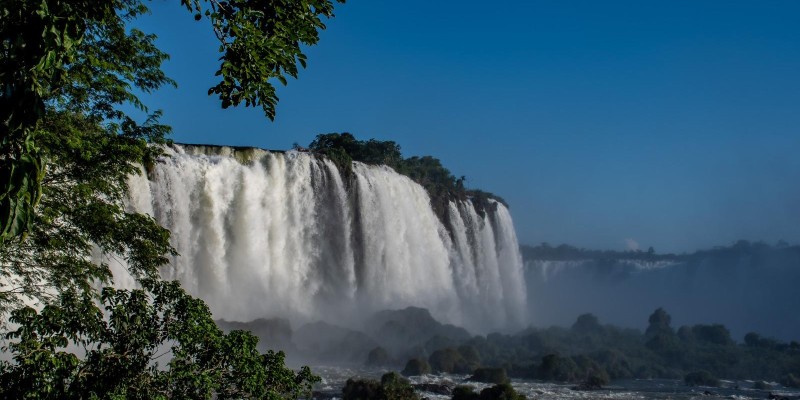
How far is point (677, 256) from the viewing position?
278 feet

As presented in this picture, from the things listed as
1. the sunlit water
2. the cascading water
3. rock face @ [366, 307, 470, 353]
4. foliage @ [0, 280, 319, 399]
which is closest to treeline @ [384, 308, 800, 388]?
the sunlit water

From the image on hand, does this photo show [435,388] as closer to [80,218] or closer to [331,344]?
[331,344]

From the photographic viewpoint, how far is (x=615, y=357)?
102 feet

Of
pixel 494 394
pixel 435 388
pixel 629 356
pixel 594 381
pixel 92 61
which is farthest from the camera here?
pixel 629 356

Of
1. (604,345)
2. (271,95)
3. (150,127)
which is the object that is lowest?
(604,345)

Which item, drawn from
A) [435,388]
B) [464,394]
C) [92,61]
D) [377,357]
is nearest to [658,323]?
[377,357]

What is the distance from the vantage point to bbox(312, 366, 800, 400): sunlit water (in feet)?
68.6

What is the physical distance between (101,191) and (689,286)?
84.5 meters

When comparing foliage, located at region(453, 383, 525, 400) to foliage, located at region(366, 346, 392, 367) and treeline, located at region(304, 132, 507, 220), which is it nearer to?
foliage, located at region(366, 346, 392, 367)

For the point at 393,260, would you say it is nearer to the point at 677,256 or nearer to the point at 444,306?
the point at 444,306

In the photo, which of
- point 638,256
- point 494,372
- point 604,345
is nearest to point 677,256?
point 638,256

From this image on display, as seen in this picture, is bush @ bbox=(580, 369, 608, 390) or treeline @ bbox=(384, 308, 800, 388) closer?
bush @ bbox=(580, 369, 608, 390)

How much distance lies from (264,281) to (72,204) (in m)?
19.7

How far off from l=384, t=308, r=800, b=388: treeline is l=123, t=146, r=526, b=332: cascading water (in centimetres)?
553
